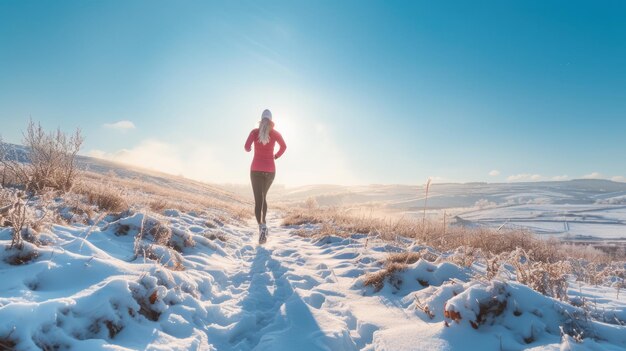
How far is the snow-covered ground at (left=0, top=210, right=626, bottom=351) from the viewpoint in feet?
5.83

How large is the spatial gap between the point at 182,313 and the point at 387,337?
148 centimetres

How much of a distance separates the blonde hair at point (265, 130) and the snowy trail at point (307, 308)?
3.04 metres

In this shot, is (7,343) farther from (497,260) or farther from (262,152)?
(262,152)

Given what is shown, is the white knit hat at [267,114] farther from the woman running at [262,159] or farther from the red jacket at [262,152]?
the red jacket at [262,152]

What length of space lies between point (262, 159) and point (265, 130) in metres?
0.63

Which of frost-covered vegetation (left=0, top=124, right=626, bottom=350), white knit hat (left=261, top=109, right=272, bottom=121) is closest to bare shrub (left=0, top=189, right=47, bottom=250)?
frost-covered vegetation (left=0, top=124, right=626, bottom=350)

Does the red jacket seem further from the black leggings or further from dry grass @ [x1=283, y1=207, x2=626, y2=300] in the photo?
dry grass @ [x1=283, y1=207, x2=626, y2=300]

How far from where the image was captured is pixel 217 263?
4242 millimetres

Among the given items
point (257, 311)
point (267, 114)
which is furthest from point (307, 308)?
point (267, 114)

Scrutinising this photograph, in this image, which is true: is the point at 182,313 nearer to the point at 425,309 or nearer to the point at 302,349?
the point at 302,349

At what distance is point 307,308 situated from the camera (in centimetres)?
271

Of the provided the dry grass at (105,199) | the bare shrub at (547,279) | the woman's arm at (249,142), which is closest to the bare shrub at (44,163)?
the dry grass at (105,199)

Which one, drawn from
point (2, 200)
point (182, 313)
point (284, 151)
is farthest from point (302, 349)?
point (284, 151)

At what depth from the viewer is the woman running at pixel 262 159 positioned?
7000mm
